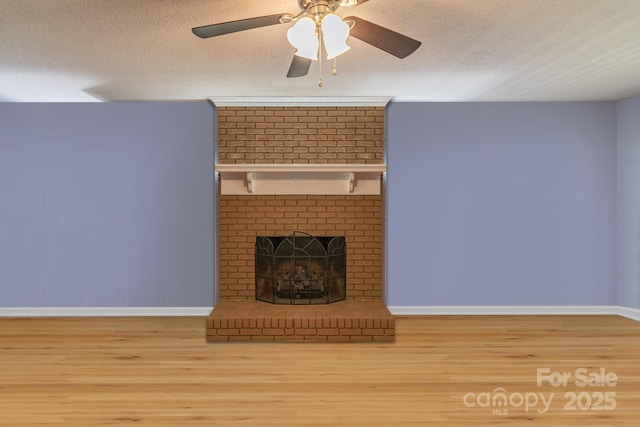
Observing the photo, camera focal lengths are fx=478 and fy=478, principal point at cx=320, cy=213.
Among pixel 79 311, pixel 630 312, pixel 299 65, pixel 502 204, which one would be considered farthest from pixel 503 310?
pixel 79 311

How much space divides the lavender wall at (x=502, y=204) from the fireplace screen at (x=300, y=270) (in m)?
0.56

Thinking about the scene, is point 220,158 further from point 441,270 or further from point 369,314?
point 441,270

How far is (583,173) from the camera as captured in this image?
4738mm

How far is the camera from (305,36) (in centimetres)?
203

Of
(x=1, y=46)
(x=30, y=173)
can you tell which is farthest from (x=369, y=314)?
(x=30, y=173)

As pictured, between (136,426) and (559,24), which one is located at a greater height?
(559,24)

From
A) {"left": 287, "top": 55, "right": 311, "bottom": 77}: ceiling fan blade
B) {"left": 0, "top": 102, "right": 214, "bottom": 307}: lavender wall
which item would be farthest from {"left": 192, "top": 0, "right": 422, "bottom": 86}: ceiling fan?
{"left": 0, "top": 102, "right": 214, "bottom": 307}: lavender wall

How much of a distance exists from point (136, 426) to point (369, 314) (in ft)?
7.00

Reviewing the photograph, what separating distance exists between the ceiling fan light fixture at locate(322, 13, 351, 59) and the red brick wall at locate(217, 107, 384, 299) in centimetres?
255

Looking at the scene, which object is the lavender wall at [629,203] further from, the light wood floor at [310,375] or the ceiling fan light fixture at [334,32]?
the ceiling fan light fixture at [334,32]

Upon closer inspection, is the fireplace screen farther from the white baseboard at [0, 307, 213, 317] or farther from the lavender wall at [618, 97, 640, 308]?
the lavender wall at [618, 97, 640, 308]

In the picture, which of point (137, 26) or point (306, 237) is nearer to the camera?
point (137, 26)

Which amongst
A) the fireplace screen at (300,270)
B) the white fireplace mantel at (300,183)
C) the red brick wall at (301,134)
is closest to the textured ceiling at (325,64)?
the red brick wall at (301,134)

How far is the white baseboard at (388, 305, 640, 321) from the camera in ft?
15.5
